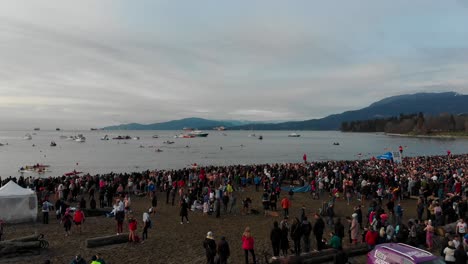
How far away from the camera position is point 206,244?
35.4ft

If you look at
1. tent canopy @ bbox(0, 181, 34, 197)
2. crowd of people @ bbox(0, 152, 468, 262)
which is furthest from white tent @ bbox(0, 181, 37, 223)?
crowd of people @ bbox(0, 152, 468, 262)

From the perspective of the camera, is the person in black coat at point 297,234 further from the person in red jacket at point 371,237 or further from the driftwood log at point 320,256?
the person in red jacket at point 371,237

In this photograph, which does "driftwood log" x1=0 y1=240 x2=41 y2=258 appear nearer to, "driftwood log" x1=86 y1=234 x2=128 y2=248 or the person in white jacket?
"driftwood log" x1=86 y1=234 x2=128 y2=248

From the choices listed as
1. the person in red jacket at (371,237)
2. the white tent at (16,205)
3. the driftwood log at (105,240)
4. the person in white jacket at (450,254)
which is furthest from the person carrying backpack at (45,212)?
the person in white jacket at (450,254)

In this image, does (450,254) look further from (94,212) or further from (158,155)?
(158,155)

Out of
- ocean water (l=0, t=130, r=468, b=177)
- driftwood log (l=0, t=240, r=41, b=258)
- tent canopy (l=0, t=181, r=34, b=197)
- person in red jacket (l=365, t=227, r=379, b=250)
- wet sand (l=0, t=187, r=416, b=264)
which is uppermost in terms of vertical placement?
tent canopy (l=0, t=181, r=34, b=197)

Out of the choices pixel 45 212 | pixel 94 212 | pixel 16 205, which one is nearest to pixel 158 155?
pixel 94 212

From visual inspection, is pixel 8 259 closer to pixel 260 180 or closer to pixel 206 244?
pixel 206 244

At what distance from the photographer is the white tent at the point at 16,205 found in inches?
658

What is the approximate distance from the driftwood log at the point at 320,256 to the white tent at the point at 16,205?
12.4m

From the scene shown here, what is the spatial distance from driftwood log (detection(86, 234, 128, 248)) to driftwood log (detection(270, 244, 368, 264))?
6008mm

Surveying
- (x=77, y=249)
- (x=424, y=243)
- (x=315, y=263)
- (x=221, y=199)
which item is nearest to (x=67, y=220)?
(x=77, y=249)

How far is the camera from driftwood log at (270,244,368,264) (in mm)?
10859

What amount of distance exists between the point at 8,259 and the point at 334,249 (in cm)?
1079
